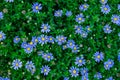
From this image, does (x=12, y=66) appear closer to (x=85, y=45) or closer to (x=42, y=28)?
(x=42, y=28)

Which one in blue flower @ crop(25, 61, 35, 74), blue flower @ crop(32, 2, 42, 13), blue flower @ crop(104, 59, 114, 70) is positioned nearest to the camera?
blue flower @ crop(25, 61, 35, 74)

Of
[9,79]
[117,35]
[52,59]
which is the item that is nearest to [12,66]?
[9,79]

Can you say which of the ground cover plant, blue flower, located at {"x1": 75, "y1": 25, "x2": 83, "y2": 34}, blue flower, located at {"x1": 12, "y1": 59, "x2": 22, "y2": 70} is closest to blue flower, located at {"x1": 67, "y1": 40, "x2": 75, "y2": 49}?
the ground cover plant

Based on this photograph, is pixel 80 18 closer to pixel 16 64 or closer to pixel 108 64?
pixel 108 64

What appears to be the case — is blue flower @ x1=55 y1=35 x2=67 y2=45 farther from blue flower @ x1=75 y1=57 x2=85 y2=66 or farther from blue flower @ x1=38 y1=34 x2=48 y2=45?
blue flower @ x1=75 y1=57 x2=85 y2=66

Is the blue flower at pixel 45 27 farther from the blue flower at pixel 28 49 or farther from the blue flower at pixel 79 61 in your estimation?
the blue flower at pixel 79 61

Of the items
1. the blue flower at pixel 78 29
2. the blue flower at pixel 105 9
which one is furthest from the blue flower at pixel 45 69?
the blue flower at pixel 105 9

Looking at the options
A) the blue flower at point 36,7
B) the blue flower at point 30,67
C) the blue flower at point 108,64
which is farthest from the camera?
the blue flower at point 36,7

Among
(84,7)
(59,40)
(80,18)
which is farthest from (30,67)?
(84,7)

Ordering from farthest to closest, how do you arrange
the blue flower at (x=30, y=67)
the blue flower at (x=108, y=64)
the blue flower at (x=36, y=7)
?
the blue flower at (x=36, y=7)
the blue flower at (x=108, y=64)
the blue flower at (x=30, y=67)
